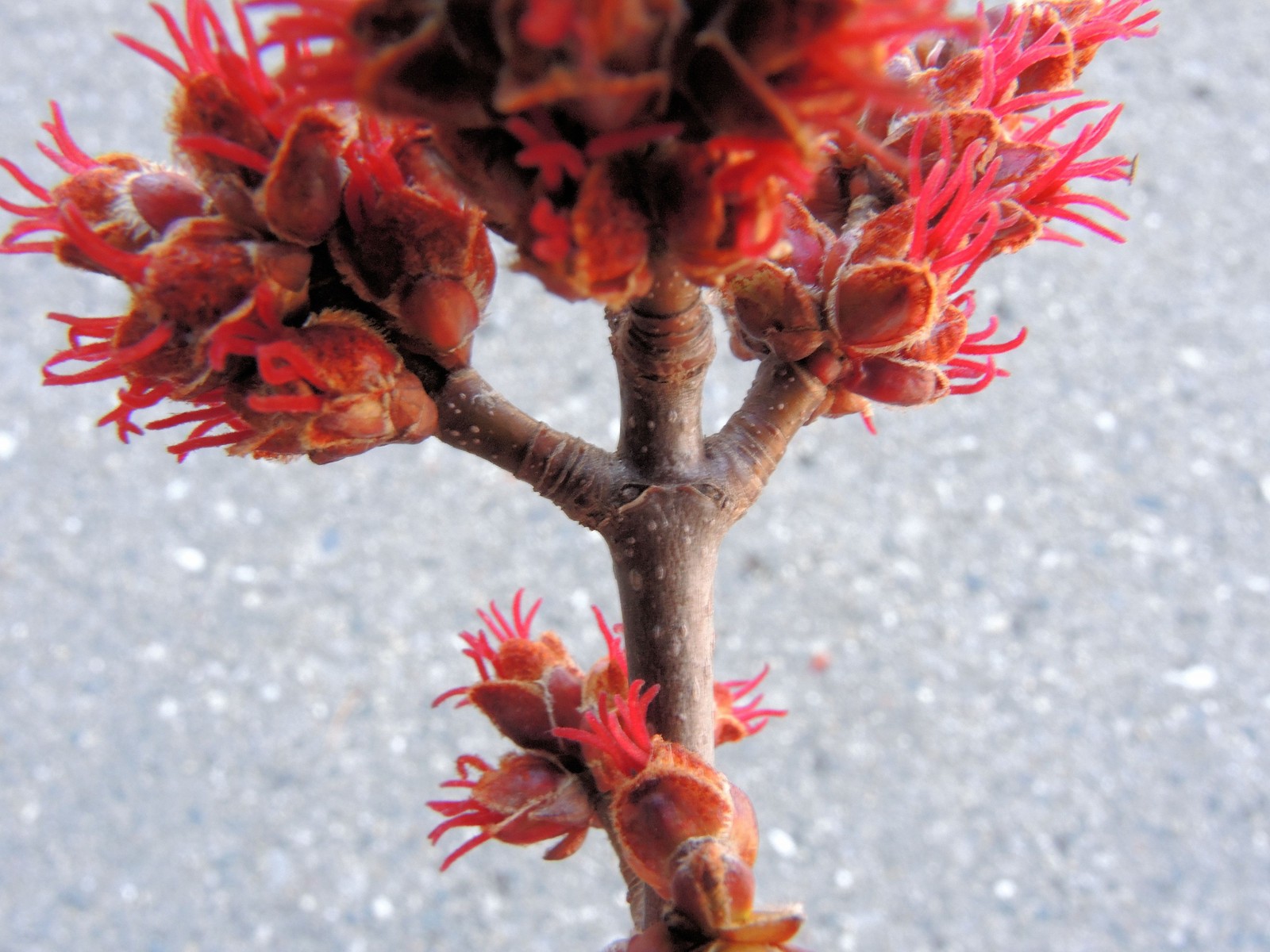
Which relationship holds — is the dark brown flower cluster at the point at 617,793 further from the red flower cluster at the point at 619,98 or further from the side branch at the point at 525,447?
the red flower cluster at the point at 619,98

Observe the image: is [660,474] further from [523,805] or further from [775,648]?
[775,648]

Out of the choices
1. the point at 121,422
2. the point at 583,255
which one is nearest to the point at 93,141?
the point at 121,422

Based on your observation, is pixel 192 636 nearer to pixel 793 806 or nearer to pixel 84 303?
pixel 84 303

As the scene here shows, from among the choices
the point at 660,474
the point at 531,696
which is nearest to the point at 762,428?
the point at 660,474

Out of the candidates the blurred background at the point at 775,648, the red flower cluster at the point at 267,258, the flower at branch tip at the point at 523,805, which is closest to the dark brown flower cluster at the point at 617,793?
the flower at branch tip at the point at 523,805

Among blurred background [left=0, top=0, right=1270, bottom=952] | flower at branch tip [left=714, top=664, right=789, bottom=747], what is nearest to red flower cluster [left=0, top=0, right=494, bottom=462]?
flower at branch tip [left=714, top=664, right=789, bottom=747]

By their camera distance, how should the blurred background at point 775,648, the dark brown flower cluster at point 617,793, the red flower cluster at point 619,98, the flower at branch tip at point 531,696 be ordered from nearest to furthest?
the red flower cluster at point 619,98, the dark brown flower cluster at point 617,793, the flower at branch tip at point 531,696, the blurred background at point 775,648
